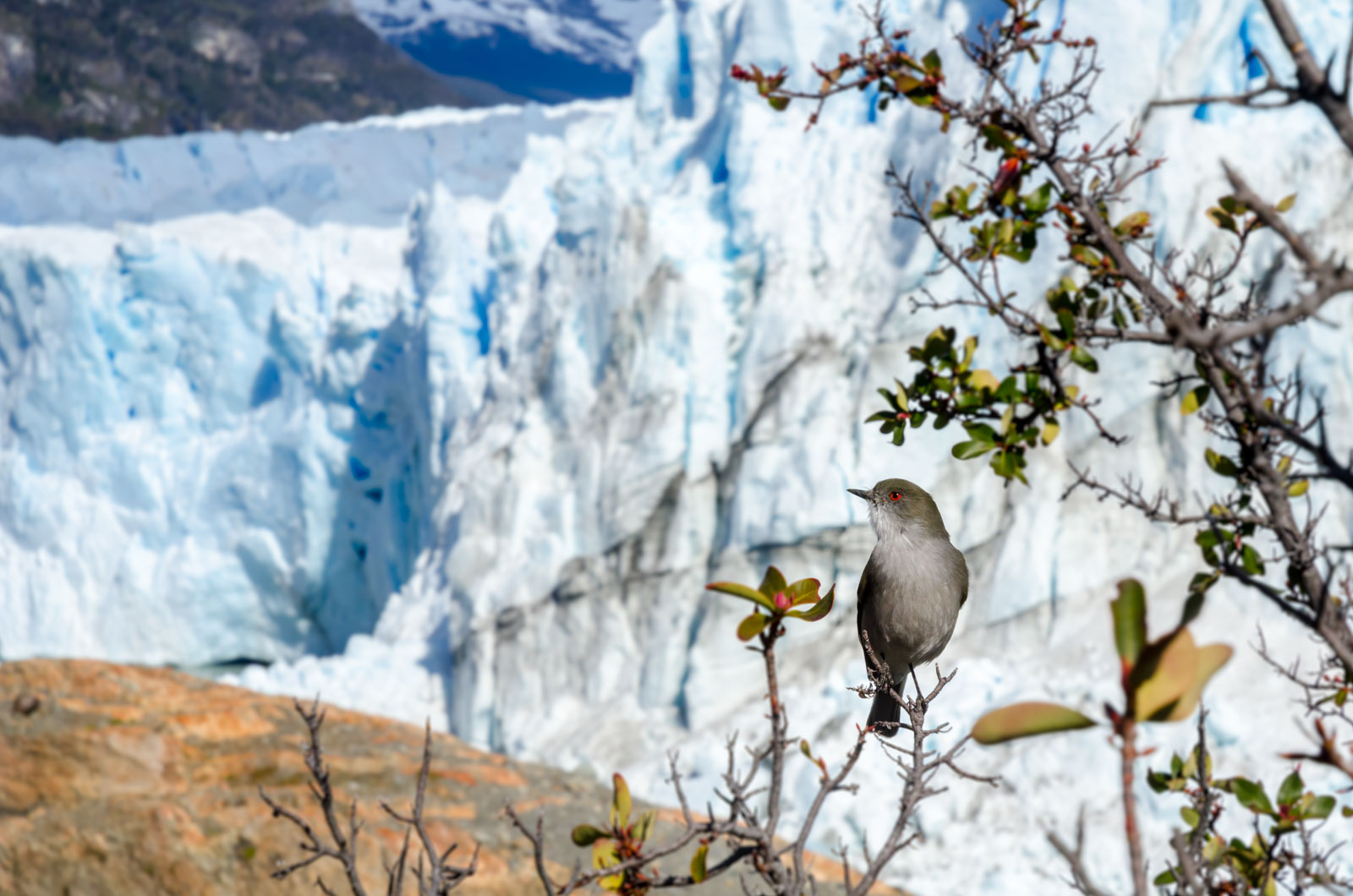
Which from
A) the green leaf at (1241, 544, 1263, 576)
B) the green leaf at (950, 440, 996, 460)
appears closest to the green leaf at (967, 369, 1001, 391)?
the green leaf at (950, 440, 996, 460)

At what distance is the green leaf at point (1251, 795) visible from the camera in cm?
203

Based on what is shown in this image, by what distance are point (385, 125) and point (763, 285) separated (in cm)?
2005

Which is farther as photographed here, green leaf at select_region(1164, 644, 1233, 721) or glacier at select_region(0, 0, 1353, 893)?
glacier at select_region(0, 0, 1353, 893)

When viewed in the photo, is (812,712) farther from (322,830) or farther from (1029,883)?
(322,830)

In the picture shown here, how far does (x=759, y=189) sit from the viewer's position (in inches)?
543

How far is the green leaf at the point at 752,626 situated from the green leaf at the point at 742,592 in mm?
23

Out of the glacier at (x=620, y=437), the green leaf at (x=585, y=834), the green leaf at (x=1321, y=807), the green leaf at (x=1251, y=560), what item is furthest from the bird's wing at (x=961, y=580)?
the glacier at (x=620, y=437)

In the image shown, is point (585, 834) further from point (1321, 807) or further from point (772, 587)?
point (1321, 807)

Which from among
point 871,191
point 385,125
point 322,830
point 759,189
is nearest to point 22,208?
point 385,125

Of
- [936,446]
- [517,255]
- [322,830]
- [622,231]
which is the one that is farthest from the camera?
[517,255]

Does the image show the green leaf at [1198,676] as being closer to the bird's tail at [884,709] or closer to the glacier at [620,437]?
the bird's tail at [884,709]

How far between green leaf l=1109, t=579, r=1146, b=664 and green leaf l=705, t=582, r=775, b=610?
12.8 inches

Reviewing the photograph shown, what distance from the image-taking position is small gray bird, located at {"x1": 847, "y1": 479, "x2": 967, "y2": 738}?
1.13 metres

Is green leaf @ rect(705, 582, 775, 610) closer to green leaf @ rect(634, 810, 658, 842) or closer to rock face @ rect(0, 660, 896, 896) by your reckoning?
green leaf @ rect(634, 810, 658, 842)
